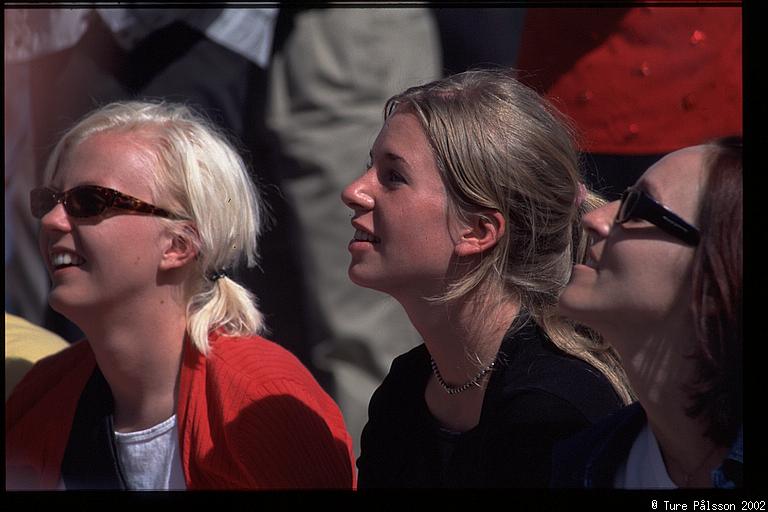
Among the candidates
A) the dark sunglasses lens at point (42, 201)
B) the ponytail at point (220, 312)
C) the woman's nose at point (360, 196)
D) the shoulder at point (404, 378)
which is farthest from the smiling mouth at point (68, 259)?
the shoulder at point (404, 378)

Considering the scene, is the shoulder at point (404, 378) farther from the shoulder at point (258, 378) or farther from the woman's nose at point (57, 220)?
the woman's nose at point (57, 220)

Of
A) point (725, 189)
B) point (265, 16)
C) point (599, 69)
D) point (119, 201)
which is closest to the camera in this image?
point (725, 189)

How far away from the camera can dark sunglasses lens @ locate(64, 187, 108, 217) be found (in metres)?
2.37

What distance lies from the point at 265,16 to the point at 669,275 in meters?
1.66

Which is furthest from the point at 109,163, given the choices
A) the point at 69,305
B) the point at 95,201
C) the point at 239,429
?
the point at 239,429

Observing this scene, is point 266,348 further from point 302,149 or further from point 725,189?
point 725,189

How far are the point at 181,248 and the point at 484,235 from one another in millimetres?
744

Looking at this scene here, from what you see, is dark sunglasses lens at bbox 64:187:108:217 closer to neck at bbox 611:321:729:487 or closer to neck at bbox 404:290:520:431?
neck at bbox 404:290:520:431

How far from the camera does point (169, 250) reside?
2471 millimetres

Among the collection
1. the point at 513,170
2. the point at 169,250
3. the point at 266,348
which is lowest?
the point at 266,348

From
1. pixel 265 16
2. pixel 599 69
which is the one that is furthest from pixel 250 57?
pixel 599 69

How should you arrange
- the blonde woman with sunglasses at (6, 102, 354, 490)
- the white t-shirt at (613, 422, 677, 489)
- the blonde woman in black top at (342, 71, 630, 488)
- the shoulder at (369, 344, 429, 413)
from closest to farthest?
the white t-shirt at (613, 422, 677, 489), the blonde woman in black top at (342, 71, 630, 488), the blonde woman with sunglasses at (6, 102, 354, 490), the shoulder at (369, 344, 429, 413)

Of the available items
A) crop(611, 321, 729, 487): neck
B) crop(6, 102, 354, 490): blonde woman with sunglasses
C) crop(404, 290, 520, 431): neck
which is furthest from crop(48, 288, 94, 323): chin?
crop(611, 321, 729, 487): neck

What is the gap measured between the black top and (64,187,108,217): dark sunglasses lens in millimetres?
803
